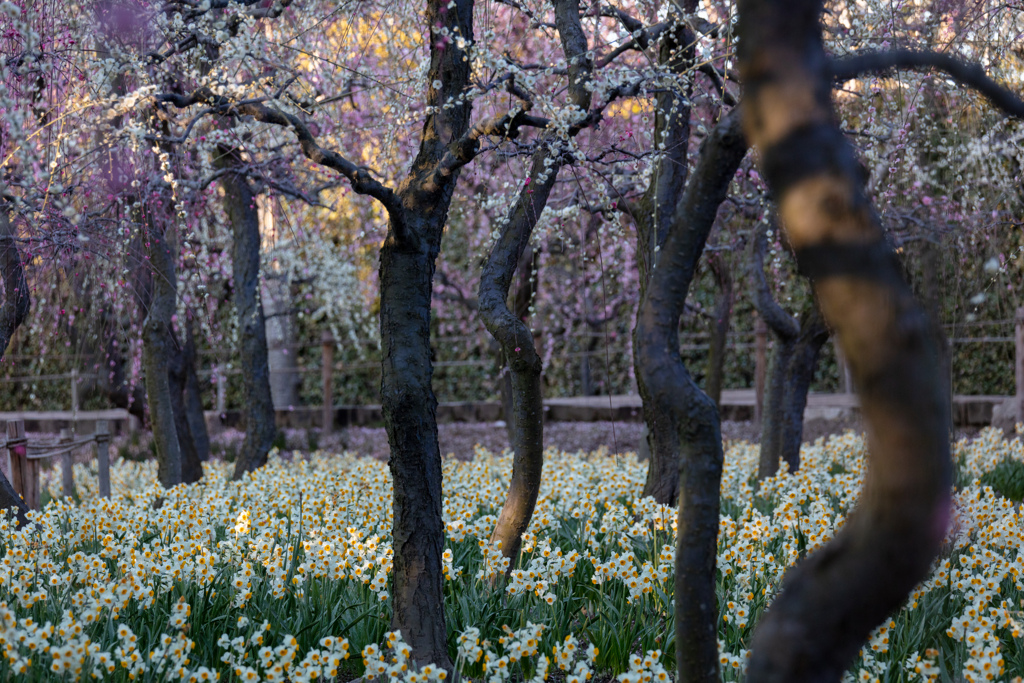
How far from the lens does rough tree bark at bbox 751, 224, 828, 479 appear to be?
6.90 m

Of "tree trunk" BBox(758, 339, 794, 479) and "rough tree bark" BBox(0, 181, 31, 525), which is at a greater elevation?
"rough tree bark" BBox(0, 181, 31, 525)

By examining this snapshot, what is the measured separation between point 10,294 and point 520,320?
2.78 meters

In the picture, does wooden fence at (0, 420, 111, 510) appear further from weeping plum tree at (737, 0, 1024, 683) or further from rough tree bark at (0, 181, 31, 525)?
weeping plum tree at (737, 0, 1024, 683)

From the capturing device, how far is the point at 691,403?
225 cm

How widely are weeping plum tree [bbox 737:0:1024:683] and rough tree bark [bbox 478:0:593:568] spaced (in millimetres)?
2383

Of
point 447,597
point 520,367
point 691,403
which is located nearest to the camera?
point 691,403

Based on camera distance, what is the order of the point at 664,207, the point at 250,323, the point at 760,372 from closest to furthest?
the point at 664,207, the point at 250,323, the point at 760,372

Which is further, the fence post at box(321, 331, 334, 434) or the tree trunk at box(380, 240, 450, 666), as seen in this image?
the fence post at box(321, 331, 334, 434)

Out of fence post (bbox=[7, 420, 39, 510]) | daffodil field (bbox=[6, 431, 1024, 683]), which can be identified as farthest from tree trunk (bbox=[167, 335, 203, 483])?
daffodil field (bbox=[6, 431, 1024, 683])

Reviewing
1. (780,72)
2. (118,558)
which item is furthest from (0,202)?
(780,72)

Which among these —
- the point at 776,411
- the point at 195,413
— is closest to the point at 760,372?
the point at 776,411

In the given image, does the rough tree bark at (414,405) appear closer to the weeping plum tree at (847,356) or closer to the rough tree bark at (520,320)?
the rough tree bark at (520,320)

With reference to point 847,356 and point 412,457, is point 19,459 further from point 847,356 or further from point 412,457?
point 847,356

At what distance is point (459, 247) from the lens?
49.6ft
